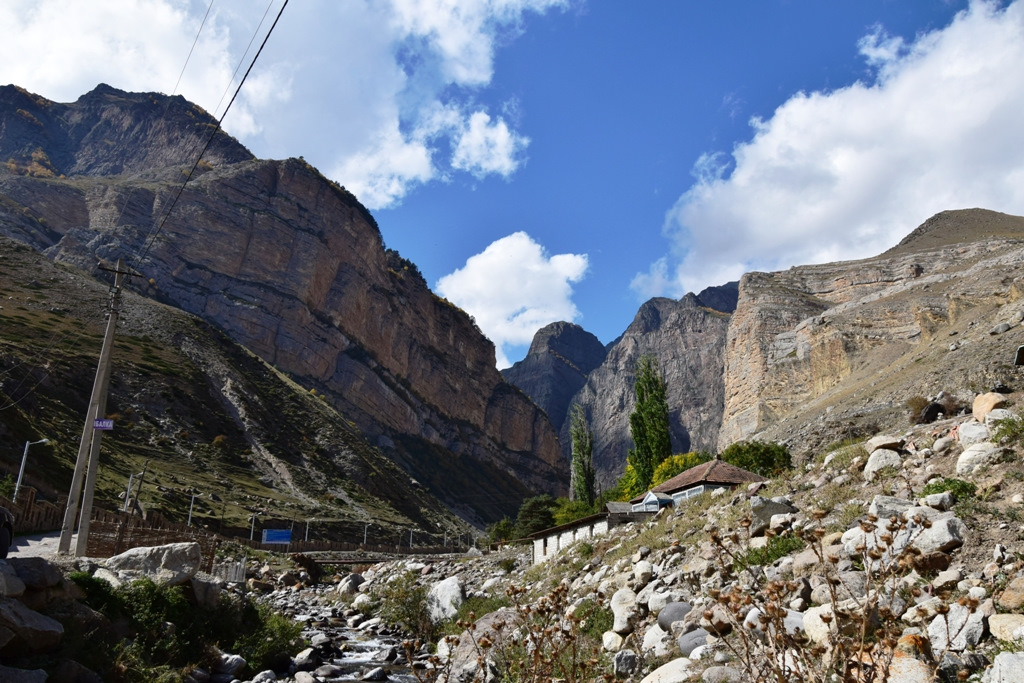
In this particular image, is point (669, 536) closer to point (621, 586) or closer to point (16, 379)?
point (621, 586)

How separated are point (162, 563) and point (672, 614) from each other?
421 inches

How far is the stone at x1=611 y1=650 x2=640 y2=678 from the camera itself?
7.73m

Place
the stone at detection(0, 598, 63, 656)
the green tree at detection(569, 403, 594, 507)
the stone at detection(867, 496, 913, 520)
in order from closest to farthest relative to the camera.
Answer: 1. the stone at detection(0, 598, 63, 656)
2. the stone at detection(867, 496, 913, 520)
3. the green tree at detection(569, 403, 594, 507)

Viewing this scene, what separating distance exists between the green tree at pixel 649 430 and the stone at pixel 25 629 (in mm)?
39169

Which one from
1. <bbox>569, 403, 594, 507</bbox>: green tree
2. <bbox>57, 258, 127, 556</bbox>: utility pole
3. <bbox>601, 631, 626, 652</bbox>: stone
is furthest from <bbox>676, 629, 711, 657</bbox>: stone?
<bbox>569, 403, 594, 507</bbox>: green tree

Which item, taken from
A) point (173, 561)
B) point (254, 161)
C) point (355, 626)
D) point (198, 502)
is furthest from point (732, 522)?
point (254, 161)

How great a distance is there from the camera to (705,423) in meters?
168

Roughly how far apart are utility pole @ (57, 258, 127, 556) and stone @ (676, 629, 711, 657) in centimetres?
1361

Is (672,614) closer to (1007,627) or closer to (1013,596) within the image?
(1013,596)

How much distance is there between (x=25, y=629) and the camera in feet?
27.2

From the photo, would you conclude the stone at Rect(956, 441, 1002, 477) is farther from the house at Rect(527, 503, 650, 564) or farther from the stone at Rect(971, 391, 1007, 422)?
the house at Rect(527, 503, 650, 564)

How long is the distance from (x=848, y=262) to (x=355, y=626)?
86.1 meters

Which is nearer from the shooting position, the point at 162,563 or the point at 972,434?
the point at 972,434

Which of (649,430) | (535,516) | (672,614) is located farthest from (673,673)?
(535,516)
